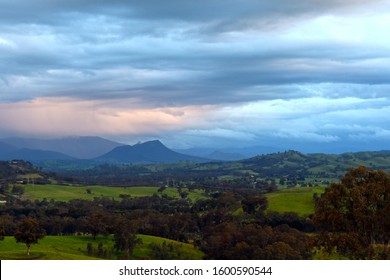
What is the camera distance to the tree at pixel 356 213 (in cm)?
3962

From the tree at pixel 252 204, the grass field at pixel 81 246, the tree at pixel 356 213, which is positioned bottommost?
the grass field at pixel 81 246

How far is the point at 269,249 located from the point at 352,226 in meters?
64.6

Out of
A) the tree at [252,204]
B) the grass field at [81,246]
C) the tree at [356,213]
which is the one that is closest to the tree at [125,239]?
the grass field at [81,246]

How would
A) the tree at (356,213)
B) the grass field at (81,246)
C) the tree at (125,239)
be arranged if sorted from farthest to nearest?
1. the tree at (125,239)
2. the grass field at (81,246)
3. the tree at (356,213)

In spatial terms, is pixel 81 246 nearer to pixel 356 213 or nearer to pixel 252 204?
pixel 252 204

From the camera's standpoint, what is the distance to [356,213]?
39719 mm

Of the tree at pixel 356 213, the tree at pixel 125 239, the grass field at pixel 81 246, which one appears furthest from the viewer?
the tree at pixel 125 239

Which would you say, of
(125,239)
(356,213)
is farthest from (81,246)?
(356,213)

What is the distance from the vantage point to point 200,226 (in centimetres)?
18250

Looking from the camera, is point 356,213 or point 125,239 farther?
point 125,239

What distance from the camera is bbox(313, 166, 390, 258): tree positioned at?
39.6 meters

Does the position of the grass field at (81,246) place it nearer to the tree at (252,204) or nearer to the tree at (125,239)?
the tree at (125,239)

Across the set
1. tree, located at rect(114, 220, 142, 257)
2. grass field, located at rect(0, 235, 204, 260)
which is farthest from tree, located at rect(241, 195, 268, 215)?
tree, located at rect(114, 220, 142, 257)
